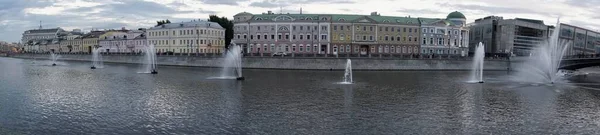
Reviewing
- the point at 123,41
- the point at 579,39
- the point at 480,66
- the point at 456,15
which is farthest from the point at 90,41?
the point at 579,39

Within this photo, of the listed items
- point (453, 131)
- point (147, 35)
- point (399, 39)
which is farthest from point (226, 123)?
point (147, 35)

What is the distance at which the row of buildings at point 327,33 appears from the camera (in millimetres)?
98750

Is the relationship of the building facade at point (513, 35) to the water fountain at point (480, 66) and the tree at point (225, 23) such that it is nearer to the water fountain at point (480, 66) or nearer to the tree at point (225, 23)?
the water fountain at point (480, 66)

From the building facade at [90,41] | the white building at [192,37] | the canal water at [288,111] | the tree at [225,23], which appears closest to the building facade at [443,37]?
the white building at [192,37]

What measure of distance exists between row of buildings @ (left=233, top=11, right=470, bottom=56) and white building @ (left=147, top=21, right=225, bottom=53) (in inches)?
522

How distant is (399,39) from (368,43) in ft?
23.2

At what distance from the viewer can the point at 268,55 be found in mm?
78688

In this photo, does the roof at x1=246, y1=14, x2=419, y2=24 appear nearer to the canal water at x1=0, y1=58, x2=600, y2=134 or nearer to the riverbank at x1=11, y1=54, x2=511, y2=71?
the riverbank at x1=11, y1=54, x2=511, y2=71

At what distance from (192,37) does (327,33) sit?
33.7m

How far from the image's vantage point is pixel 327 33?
9906 centimetres

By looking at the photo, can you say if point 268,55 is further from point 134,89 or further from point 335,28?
point 134,89

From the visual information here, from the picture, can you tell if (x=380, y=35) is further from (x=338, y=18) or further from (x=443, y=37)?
(x=443, y=37)

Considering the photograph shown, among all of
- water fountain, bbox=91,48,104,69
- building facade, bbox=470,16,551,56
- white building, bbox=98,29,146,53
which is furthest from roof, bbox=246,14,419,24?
white building, bbox=98,29,146,53

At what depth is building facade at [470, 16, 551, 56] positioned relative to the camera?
101 metres
